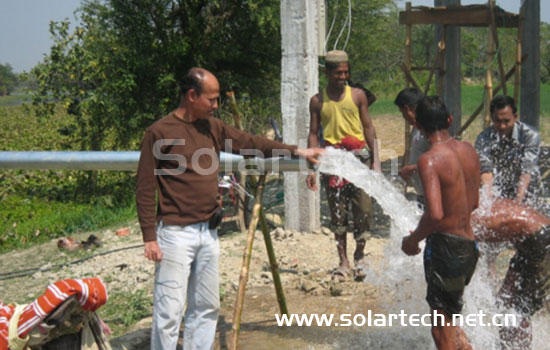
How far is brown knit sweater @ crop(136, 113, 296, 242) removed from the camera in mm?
3494

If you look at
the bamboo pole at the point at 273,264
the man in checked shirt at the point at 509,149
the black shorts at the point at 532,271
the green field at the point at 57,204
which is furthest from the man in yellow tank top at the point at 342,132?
the green field at the point at 57,204

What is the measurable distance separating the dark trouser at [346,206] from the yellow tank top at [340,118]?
0.45 metres

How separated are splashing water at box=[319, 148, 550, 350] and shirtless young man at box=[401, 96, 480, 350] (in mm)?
670

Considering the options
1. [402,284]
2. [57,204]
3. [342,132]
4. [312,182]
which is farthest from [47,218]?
[402,284]

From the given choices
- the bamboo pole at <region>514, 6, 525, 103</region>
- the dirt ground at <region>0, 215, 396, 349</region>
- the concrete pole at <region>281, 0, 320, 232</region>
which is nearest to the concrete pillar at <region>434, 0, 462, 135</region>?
the bamboo pole at <region>514, 6, 525, 103</region>

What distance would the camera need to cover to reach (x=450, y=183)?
3398 mm

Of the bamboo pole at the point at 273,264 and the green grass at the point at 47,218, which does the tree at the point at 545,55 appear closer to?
the green grass at the point at 47,218

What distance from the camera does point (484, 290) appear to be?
4.75 m

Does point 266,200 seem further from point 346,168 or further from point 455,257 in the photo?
point 455,257

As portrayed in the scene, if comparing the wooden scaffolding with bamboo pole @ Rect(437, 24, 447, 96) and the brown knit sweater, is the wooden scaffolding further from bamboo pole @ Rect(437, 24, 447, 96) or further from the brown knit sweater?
the brown knit sweater

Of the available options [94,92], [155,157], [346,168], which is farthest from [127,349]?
[94,92]

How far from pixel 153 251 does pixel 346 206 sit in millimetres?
2546

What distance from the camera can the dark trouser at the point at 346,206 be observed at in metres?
5.62

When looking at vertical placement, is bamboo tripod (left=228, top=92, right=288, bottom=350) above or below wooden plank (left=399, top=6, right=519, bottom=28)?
below
